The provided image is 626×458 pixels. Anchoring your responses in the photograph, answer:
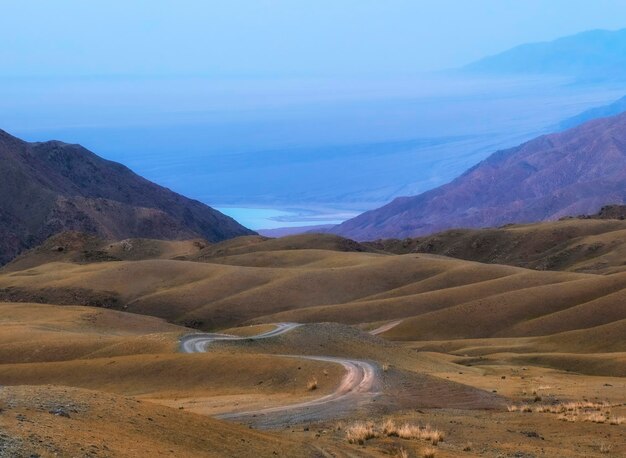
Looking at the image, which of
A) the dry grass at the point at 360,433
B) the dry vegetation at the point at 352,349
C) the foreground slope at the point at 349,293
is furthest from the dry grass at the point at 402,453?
the foreground slope at the point at 349,293

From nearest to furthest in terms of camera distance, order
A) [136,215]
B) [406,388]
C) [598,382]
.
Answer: [406,388]
[598,382]
[136,215]

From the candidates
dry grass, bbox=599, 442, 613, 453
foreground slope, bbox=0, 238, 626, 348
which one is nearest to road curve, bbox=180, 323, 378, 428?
dry grass, bbox=599, 442, 613, 453

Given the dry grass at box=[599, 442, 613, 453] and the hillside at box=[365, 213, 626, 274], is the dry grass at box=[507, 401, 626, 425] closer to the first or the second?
the dry grass at box=[599, 442, 613, 453]

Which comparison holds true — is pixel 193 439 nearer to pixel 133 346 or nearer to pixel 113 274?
pixel 133 346

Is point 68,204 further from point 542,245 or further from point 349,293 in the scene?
point 349,293

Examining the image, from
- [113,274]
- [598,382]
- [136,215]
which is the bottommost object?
[598,382]

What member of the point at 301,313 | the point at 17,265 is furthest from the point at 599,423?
the point at 17,265
